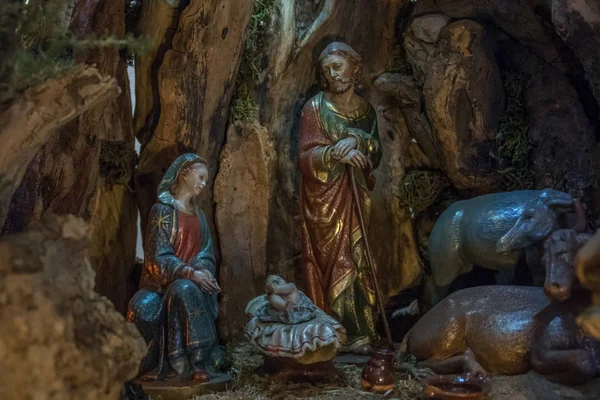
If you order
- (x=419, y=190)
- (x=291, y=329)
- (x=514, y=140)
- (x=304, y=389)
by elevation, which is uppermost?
(x=514, y=140)

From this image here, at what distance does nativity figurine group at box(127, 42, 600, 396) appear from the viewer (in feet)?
13.2

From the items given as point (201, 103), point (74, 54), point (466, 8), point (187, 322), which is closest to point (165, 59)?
point (201, 103)

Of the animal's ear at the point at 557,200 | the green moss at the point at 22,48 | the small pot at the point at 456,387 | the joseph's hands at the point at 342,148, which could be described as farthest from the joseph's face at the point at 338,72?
the green moss at the point at 22,48

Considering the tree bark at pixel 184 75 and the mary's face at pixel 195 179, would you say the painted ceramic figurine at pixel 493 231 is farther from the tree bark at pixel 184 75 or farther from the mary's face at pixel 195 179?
the tree bark at pixel 184 75

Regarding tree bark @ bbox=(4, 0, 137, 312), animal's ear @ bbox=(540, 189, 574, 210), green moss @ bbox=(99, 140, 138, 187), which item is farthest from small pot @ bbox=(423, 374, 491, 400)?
green moss @ bbox=(99, 140, 138, 187)

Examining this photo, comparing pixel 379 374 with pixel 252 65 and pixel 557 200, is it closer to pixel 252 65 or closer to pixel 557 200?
pixel 557 200

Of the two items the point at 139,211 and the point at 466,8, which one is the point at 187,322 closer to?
the point at 139,211

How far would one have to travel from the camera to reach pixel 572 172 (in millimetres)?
5172

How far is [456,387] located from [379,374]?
1.87ft

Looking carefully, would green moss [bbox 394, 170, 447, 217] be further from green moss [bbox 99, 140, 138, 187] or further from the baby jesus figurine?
green moss [bbox 99, 140, 138, 187]

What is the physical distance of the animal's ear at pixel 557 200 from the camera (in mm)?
4422

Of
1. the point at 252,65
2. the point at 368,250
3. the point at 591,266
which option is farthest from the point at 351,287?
the point at 591,266

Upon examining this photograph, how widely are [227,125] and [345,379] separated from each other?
2.26 meters

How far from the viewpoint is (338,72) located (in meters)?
5.47
